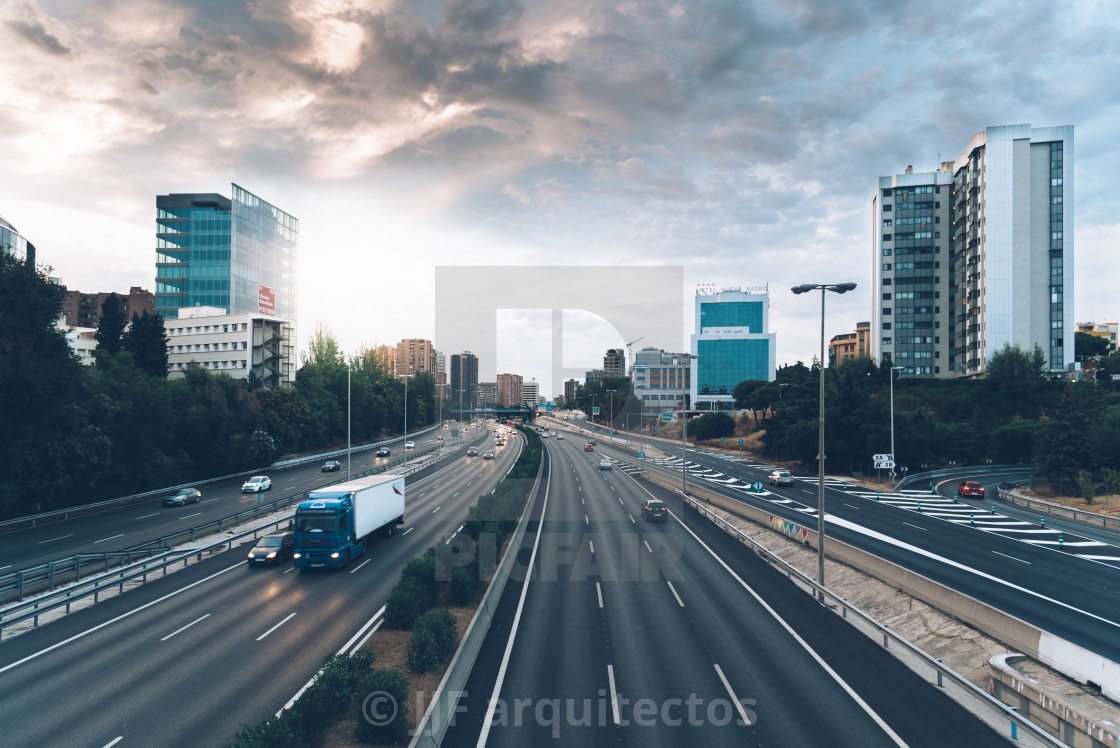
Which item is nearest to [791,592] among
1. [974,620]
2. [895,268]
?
[974,620]

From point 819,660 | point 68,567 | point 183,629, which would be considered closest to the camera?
point 819,660

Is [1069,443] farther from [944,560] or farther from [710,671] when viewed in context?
[710,671]

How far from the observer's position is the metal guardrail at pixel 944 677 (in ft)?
40.2

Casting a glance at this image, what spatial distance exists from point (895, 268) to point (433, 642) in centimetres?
12798

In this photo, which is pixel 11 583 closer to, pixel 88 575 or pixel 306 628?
pixel 88 575

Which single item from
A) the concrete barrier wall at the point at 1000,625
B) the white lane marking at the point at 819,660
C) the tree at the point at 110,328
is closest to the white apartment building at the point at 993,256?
the concrete barrier wall at the point at 1000,625

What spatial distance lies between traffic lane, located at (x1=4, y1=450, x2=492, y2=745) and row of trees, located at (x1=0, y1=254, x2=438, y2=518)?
19.7 meters

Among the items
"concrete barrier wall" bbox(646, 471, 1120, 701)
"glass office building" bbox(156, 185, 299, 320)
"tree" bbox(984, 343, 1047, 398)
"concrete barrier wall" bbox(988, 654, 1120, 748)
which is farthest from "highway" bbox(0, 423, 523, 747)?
"glass office building" bbox(156, 185, 299, 320)

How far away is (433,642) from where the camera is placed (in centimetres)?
1540

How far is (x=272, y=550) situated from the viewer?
1077 inches

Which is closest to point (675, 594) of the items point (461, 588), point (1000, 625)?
point (461, 588)

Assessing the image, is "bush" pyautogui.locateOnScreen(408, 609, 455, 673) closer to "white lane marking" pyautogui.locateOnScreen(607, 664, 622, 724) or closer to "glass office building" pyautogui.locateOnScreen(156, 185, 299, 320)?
"white lane marking" pyautogui.locateOnScreen(607, 664, 622, 724)

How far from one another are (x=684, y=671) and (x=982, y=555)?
2223cm

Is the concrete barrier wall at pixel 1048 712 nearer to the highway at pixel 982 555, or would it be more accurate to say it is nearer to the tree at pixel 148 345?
the highway at pixel 982 555
